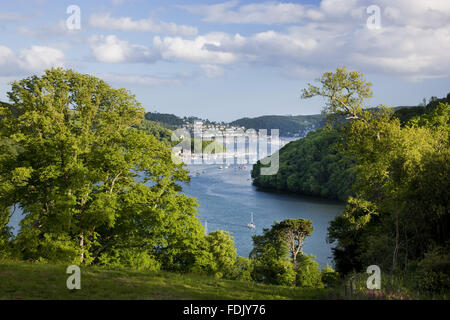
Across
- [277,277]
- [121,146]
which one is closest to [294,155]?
[277,277]

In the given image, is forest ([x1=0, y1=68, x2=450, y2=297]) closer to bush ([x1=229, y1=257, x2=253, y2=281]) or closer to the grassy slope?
the grassy slope

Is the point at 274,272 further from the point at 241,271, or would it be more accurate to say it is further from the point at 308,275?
the point at 241,271

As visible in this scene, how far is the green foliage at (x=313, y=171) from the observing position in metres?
87.2

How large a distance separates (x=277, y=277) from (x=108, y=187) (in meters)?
16.7

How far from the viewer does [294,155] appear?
352 ft

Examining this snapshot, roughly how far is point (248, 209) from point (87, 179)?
174 feet

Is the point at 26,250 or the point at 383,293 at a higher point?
the point at 383,293

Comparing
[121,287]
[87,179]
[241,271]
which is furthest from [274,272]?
[121,287]

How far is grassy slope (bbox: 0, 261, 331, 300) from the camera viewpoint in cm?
986

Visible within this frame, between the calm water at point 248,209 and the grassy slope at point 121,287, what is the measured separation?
3023cm

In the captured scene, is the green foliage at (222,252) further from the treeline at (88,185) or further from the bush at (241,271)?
the treeline at (88,185)

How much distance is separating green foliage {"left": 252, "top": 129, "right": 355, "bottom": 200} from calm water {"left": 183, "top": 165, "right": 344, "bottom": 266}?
14.2 ft

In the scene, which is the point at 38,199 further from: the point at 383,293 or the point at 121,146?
the point at 383,293

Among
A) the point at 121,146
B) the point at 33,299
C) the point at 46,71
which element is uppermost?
the point at 46,71
